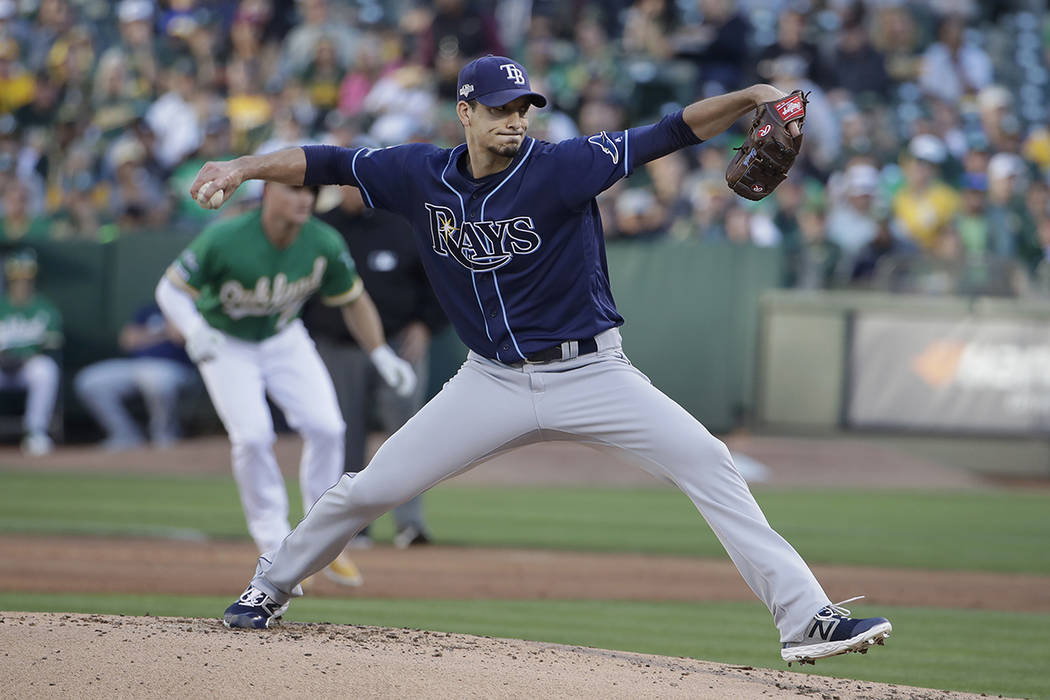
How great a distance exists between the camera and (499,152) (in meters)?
4.71

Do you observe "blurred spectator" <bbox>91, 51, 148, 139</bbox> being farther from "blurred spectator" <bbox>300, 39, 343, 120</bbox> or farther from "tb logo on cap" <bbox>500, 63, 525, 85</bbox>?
"tb logo on cap" <bbox>500, 63, 525, 85</bbox>

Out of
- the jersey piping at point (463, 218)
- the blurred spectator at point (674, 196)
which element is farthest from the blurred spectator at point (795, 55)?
the jersey piping at point (463, 218)

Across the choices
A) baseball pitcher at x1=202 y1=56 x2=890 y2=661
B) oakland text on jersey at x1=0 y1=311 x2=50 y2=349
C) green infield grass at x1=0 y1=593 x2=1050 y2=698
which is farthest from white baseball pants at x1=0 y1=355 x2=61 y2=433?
baseball pitcher at x1=202 y1=56 x2=890 y2=661

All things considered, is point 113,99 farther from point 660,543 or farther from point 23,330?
point 660,543

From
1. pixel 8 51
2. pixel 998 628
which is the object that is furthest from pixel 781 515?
pixel 8 51

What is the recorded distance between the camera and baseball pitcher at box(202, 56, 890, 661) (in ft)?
15.2

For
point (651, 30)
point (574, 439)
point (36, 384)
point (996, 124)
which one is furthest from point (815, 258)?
point (574, 439)

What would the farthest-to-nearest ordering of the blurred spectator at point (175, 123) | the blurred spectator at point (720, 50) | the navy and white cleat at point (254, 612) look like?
the blurred spectator at point (720, 50), the blurred spectator at point (175, 123), the navy and white cleat at point (254, 612)

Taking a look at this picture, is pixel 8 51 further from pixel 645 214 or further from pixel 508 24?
pixel 645 214

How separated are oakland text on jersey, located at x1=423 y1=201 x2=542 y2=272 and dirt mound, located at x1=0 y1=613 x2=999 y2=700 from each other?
1.31 m

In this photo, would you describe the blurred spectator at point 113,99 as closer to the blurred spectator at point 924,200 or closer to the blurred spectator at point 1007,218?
the blurred spectator at point 924,200

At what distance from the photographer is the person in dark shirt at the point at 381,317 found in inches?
361

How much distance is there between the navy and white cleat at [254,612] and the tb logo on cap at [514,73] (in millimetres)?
1974

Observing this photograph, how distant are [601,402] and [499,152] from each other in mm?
895
